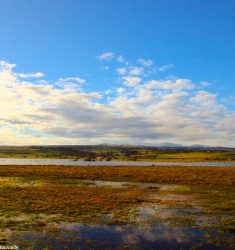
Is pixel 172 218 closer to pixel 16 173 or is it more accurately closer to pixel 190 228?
pixel 190 228

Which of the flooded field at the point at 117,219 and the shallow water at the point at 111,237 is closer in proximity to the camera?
the shallow water at the point at 111,237

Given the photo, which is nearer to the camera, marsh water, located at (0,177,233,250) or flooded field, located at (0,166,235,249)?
marsh water, located at (0,177,233,250)

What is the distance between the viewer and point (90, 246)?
20875mm

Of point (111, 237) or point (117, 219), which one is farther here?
point (117, 219)

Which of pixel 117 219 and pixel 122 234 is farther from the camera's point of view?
pixel 117 219

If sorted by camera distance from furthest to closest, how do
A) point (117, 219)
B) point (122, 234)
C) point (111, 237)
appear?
point (117, 219), point (122, 234), point (111, 237)

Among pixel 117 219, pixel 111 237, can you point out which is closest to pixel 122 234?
pixel 111 237

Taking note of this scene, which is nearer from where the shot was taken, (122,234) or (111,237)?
(111,237)

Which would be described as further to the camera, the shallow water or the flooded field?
the flooded field

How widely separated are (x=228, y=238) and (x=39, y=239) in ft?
43.2

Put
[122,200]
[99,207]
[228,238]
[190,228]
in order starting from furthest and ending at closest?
[122,200]
[99,207]
[190,228]
[228,238]

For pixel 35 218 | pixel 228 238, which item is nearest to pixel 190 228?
pixel 228 238

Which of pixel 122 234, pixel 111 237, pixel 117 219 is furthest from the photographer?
pixel 117 219

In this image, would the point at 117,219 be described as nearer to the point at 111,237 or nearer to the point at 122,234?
the point at 122,234
